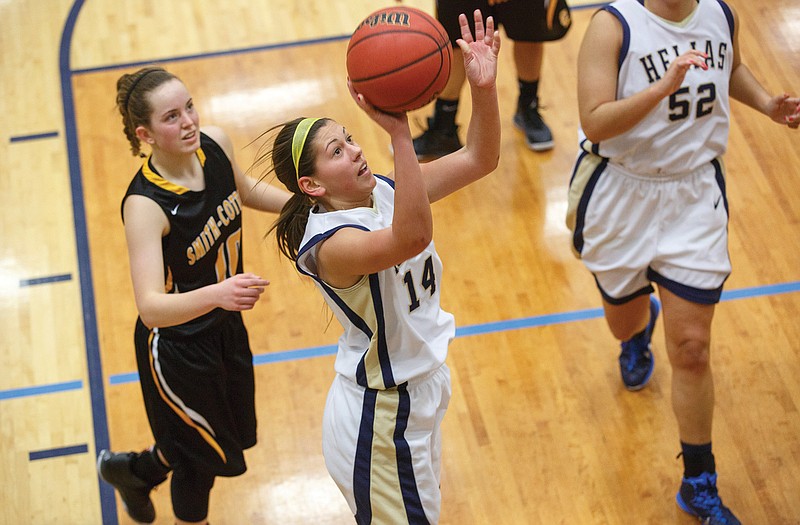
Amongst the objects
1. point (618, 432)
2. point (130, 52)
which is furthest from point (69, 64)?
point (618, 432)

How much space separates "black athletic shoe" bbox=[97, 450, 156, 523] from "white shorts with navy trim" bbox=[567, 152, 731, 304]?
193 cm

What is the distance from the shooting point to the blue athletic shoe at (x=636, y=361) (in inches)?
179

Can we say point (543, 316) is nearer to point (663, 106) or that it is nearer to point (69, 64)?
point (663, 106)

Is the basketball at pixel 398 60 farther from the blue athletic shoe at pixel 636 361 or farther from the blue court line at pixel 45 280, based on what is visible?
the blue court line at pixel 45 280

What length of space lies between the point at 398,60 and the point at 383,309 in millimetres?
693

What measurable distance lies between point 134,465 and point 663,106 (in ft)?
7.71

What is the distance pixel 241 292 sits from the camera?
2.95m

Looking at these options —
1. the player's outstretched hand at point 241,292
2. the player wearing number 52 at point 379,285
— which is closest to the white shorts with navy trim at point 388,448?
the player wearing number 52 at point 379,285

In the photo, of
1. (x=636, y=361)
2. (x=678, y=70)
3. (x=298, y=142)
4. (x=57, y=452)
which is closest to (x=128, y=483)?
(x=57, y=452)

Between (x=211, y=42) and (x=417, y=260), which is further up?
(x=417, y=260)

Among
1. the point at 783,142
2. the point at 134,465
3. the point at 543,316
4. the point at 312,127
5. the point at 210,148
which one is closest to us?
the point at 312,127

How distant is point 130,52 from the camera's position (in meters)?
6.47

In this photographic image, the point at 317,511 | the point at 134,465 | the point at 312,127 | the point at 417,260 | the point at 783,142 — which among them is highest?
the point at 312,127

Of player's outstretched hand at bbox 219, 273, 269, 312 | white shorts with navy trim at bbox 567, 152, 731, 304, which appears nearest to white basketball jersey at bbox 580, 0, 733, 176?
white shorts with navy trim at bbox 567, 152, 731, 304
